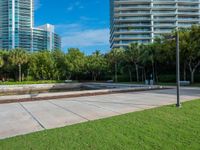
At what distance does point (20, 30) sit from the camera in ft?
285

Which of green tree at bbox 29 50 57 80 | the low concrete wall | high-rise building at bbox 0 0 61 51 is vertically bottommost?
the low concrete wall

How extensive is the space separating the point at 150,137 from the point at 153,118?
1.77 metres

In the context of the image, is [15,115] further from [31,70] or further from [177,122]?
[31,70]

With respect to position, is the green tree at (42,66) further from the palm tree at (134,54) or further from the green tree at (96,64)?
the palm tree at (134,54)

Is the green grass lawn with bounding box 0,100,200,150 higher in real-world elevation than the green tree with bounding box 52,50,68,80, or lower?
lower

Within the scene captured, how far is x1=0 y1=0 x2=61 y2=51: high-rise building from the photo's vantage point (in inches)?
3361

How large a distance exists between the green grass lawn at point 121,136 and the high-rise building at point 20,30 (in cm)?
8463

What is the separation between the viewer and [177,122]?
6312 millimetres

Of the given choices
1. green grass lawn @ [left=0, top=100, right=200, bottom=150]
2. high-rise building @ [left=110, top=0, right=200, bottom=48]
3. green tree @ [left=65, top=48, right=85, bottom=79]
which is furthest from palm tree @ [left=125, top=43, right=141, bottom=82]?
high-rise building @ [left=110, top=0, right=200, bottom=48]

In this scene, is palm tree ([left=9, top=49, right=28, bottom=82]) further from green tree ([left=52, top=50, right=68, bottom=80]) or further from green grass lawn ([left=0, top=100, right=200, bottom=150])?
green grass lawn ([left=0, top=100, right=200, bottom=150])

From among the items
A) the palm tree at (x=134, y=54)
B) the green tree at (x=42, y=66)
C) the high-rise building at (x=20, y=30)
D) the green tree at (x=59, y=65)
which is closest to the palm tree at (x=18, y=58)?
the green tree at (x=42, y=66)

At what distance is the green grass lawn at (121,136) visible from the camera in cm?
456

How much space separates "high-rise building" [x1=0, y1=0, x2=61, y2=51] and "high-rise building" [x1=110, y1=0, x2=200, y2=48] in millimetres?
28467

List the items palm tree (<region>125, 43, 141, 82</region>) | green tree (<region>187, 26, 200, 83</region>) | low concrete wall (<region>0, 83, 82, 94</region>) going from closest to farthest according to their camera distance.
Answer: low concrete wall (<region>0, 83, 82, 94</region>) < green tree (<region>187, 26, 200, 83</region>) < palm tree (<region>125, 43, 141, 82</region>)
